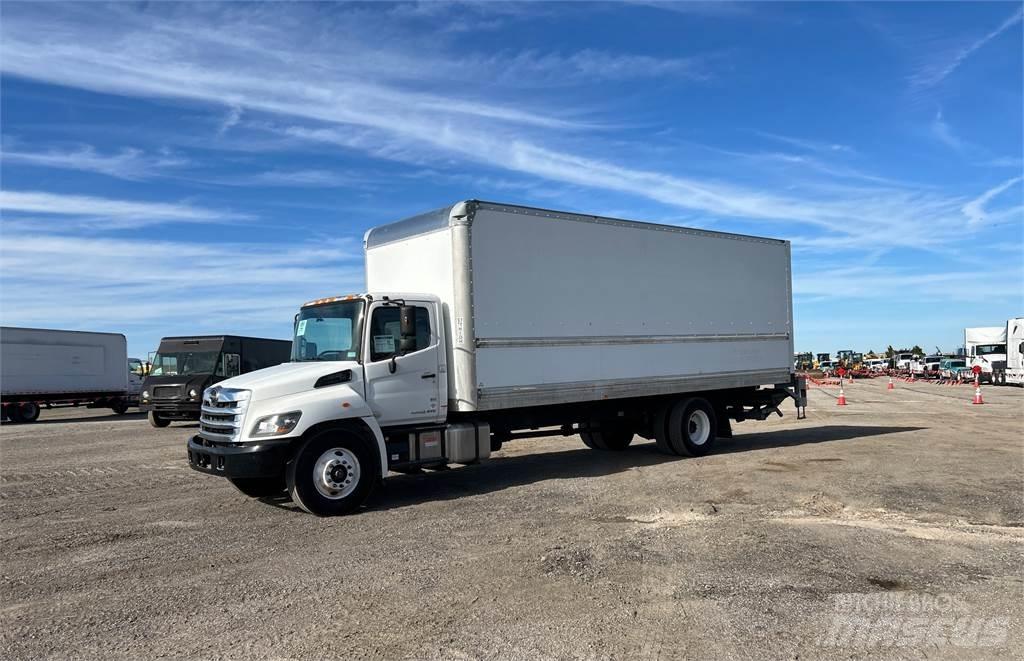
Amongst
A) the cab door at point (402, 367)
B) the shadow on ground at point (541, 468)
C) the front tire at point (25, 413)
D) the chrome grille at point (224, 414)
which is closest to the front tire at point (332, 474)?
the shadow on ground at point (541, 468)

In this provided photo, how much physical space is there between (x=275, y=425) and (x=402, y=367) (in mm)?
1745

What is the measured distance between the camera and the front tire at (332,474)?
8391 millimetres

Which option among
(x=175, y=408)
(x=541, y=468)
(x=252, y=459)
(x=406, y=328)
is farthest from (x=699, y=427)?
(x=175, y=408)

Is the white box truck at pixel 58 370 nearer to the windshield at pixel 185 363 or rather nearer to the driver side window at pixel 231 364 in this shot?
the windshield at pixel 185 363

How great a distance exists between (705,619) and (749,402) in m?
9.71

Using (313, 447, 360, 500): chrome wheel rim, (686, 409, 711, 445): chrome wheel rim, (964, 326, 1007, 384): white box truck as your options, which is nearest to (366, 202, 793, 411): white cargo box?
(686, 409, 711, 445): chrome wheel rim

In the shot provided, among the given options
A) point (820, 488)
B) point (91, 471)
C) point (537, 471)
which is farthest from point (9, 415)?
point (820, 488)

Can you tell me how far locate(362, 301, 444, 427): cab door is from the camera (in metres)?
9.23

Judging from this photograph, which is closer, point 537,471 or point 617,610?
point 617,610

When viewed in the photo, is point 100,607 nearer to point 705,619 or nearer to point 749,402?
point 705,619

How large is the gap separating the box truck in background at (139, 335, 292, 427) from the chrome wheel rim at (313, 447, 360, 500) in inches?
506

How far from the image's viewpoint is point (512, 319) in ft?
33.9

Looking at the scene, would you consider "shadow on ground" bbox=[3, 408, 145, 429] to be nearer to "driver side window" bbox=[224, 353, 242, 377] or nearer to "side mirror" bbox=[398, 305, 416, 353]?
"driver side window" bbox=[224, 353, 242, 377]

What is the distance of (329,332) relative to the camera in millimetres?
9469
